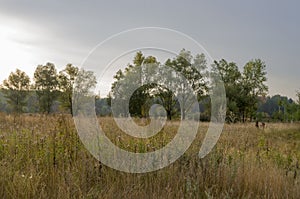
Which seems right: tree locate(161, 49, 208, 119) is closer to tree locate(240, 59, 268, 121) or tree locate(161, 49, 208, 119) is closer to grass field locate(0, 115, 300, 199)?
grass field locate(0, 115, 300, 199)

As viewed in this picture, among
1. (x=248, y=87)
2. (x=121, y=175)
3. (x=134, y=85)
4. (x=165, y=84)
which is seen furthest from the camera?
(x=248, y=87)

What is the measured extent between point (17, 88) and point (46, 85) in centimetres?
655

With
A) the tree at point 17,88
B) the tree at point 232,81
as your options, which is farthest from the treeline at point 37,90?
the tree at point 232,81

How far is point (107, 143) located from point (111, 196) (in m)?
1.36

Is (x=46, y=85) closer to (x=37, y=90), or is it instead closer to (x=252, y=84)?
(x=37, y=90)

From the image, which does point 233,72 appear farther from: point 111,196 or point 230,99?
point 111,196

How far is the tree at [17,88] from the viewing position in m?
50.7

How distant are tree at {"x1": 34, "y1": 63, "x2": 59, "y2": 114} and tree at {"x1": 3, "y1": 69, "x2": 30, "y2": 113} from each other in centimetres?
263

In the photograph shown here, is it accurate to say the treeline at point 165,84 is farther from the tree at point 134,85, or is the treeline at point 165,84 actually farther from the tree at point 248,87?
the tree at point 248,87

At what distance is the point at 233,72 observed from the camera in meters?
48.2

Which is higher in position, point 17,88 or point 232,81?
point 232,81

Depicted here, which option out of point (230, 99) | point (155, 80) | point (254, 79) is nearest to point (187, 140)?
point (155, 80)

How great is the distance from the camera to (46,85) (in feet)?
165

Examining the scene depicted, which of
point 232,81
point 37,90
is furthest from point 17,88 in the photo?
point 232,81
